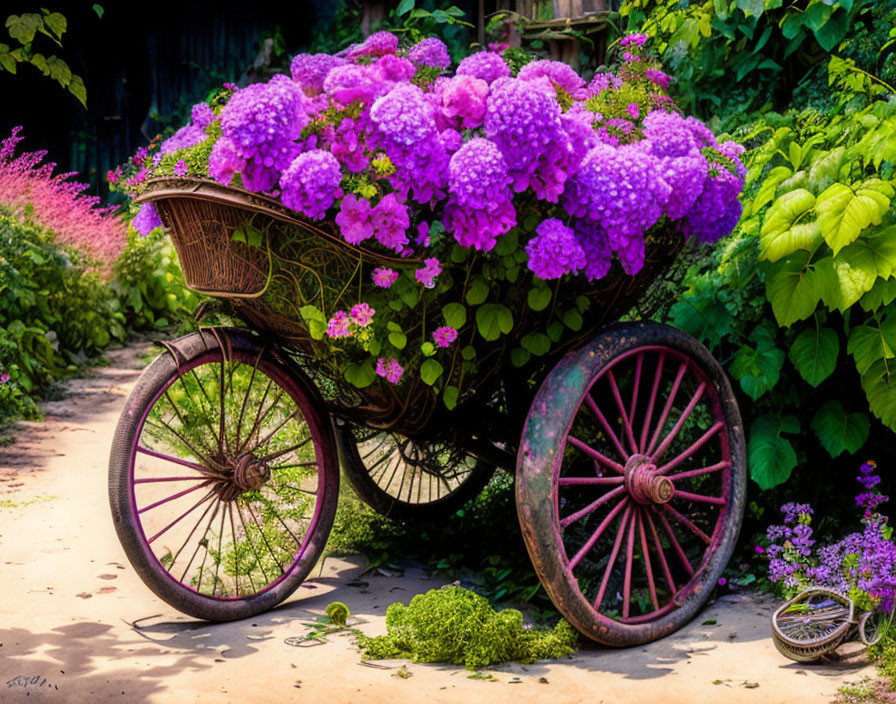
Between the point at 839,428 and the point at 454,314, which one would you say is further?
the point at 839,428

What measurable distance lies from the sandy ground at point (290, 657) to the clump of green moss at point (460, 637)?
0.05 metres

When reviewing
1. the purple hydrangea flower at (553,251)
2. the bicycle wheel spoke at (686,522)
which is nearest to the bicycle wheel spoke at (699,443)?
the bicycle wheel spoke at (686,522)

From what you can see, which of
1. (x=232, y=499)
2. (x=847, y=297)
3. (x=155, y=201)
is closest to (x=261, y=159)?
(x=155, y=201)

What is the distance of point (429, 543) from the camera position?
387 centimetres

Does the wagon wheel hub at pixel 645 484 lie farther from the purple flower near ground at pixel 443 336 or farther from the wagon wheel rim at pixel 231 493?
the wagon wheel rim at pixel 231 493

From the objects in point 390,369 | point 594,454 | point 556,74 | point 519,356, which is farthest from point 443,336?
point 556,74

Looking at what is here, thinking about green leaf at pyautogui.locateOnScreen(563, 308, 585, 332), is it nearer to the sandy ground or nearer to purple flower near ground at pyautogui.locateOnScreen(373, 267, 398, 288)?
purple flower near ground at pyautogui.locateOnScreen(373, 267, 398, 288)

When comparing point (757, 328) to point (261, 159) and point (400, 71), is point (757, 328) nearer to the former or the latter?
point (400, 71)

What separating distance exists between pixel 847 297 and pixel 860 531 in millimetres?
964

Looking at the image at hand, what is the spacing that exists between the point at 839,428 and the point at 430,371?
149 cm

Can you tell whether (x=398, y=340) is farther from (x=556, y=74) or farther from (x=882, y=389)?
(x=882, y=389)

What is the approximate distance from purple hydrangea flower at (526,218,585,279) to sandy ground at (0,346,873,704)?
1141 mm

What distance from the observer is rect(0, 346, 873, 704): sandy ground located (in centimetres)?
252

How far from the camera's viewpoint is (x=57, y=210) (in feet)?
24.3
